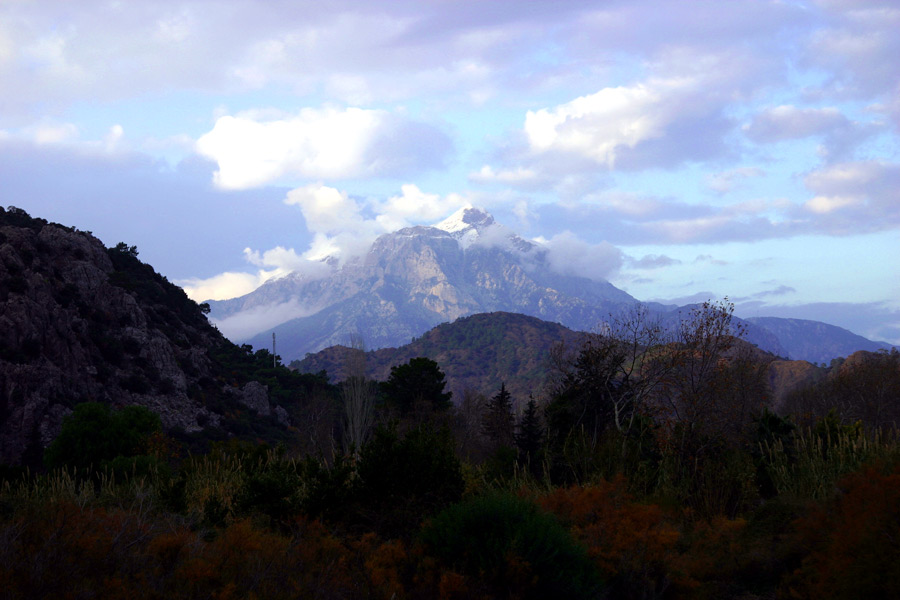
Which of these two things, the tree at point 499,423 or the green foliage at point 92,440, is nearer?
the green foliage at point 92,440

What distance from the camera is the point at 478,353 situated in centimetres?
16638

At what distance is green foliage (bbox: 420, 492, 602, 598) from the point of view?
6.41 meters

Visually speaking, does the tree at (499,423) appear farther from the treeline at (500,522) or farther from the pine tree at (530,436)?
the treeline at (500,522)

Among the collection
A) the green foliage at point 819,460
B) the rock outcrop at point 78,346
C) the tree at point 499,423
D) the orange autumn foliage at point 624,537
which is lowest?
the tree at point 499,423

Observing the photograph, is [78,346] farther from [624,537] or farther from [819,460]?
[819,460]

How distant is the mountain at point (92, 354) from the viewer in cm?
3569

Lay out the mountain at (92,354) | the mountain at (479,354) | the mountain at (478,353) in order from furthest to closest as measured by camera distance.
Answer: the mountain at (478,353), the mountain at (479,354), the mountain at (92,354)

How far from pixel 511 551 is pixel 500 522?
0.54 metres

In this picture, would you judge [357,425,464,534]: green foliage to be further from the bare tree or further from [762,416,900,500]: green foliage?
the bare tree

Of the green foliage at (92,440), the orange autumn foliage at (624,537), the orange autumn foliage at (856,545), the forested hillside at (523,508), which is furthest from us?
the green foliage at (92,440)

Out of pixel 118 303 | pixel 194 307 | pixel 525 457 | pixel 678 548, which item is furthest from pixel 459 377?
pixel 678 548

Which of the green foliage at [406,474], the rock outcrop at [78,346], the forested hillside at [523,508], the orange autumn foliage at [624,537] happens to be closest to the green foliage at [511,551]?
the forested hillside at [523,508]

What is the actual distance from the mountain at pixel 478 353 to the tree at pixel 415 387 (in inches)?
3670

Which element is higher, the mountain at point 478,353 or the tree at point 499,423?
the mountain at point 478,353
